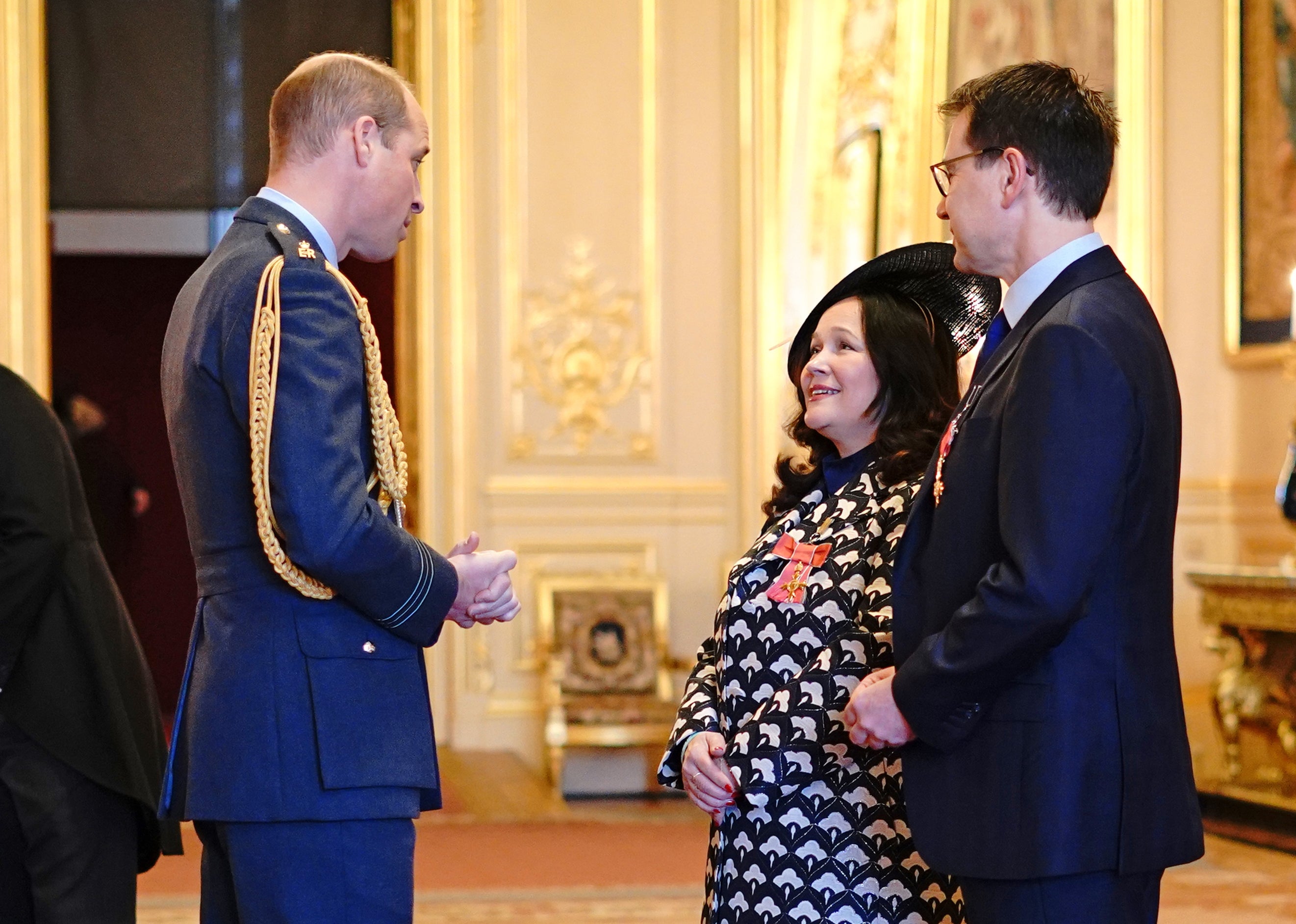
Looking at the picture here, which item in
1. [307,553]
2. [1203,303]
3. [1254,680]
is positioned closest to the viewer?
[307,553]

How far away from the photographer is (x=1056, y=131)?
191 cm

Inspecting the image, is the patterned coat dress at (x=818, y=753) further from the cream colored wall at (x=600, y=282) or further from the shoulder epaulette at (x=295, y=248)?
the cream colored wall at (x=600, y=282)

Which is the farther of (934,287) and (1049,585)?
(934,287)

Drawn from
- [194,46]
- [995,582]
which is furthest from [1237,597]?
[194,46]

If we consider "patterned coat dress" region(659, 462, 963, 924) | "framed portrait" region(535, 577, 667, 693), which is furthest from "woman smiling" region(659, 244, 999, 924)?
"framed portrait" region(535, 577, 667, 693)

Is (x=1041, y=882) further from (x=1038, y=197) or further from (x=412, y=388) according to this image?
(x=412, y=388)

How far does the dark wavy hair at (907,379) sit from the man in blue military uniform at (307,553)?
0.62 meters

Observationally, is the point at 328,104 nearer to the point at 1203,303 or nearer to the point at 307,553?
the point at 307,553

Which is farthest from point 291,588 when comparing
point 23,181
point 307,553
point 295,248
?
point 23,181

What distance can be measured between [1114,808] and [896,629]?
34 centimetres

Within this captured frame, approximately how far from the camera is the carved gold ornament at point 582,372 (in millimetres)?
7465

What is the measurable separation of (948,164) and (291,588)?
0.98 m

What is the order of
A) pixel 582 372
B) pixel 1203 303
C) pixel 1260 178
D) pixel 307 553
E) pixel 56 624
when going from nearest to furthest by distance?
pixel 307 553
pixel 56 624
pixel 1260 178
pixel 1203 303
pixel 582 372

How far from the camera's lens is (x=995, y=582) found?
1807 mm
